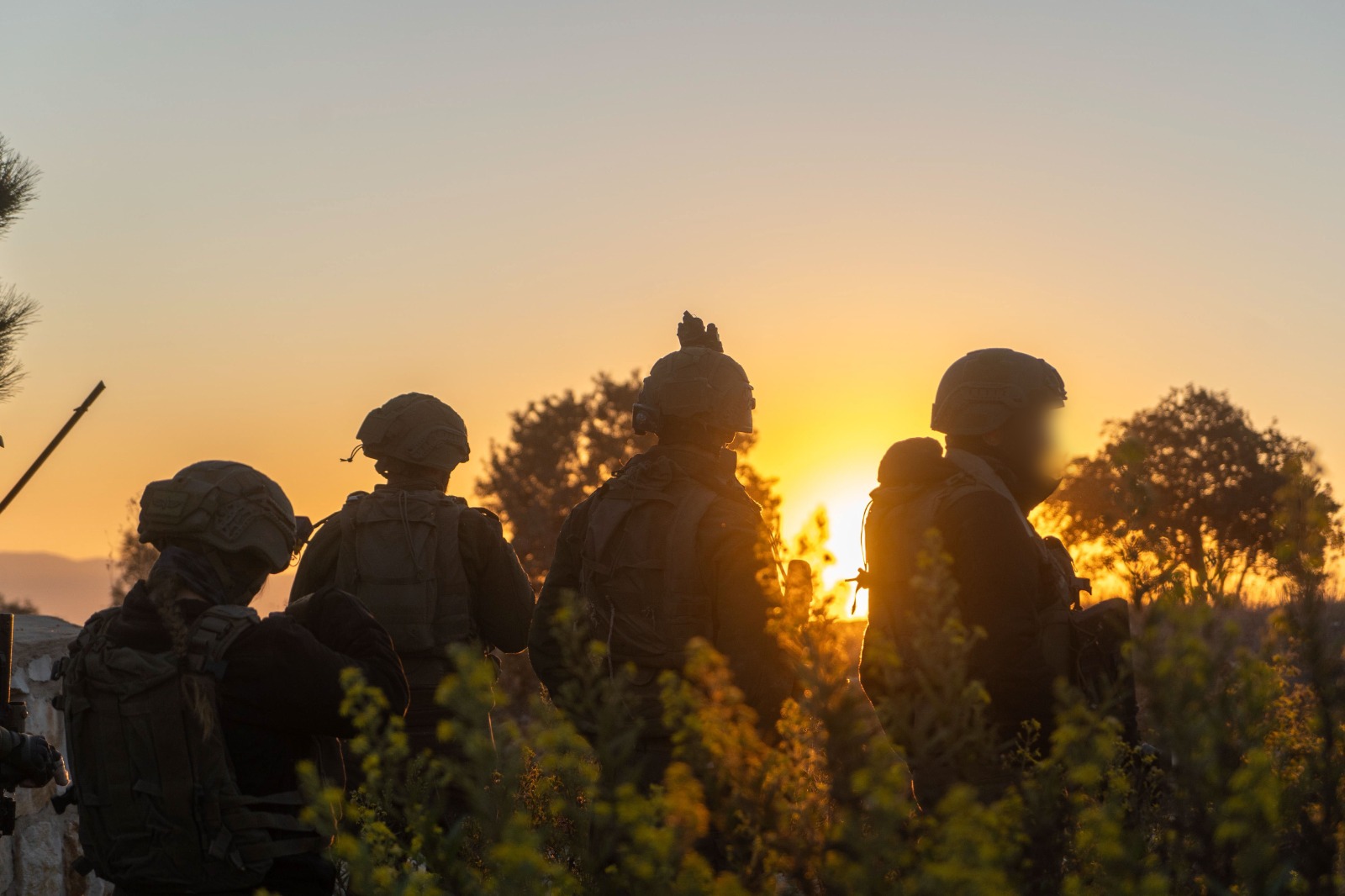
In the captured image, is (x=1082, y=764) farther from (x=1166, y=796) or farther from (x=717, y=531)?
(x=717, y=531)

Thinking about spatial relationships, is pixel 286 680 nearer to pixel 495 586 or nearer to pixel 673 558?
pixel 673 558

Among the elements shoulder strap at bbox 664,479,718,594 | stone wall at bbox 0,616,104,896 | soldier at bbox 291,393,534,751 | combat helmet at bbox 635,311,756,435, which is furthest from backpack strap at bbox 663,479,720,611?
stone wall at bbox 0,616,104,896

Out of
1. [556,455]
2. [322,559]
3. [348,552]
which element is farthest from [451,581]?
[556,455]

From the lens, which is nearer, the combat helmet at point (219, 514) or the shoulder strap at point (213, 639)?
the shoulder strap at point (213, 639)

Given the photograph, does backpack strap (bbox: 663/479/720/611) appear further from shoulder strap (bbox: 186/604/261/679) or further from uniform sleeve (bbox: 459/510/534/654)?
shoulder strap (bbox: 186/604/261/679)

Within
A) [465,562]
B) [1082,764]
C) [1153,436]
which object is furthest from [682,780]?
[1153,436]

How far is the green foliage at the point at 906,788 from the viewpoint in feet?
8.14

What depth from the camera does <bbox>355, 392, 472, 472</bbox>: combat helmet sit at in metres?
6.95

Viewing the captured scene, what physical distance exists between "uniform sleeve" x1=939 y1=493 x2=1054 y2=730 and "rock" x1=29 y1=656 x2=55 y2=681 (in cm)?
653

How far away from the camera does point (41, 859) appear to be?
849cm

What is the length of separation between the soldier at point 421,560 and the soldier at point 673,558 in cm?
97

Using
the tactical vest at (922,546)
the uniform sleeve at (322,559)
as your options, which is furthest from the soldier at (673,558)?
the uniform sleeve at (322,559)

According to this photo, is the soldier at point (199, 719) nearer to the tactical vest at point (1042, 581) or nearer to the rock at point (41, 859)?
the tactical vest at point (1042, 581)

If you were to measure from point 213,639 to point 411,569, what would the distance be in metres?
2.75
